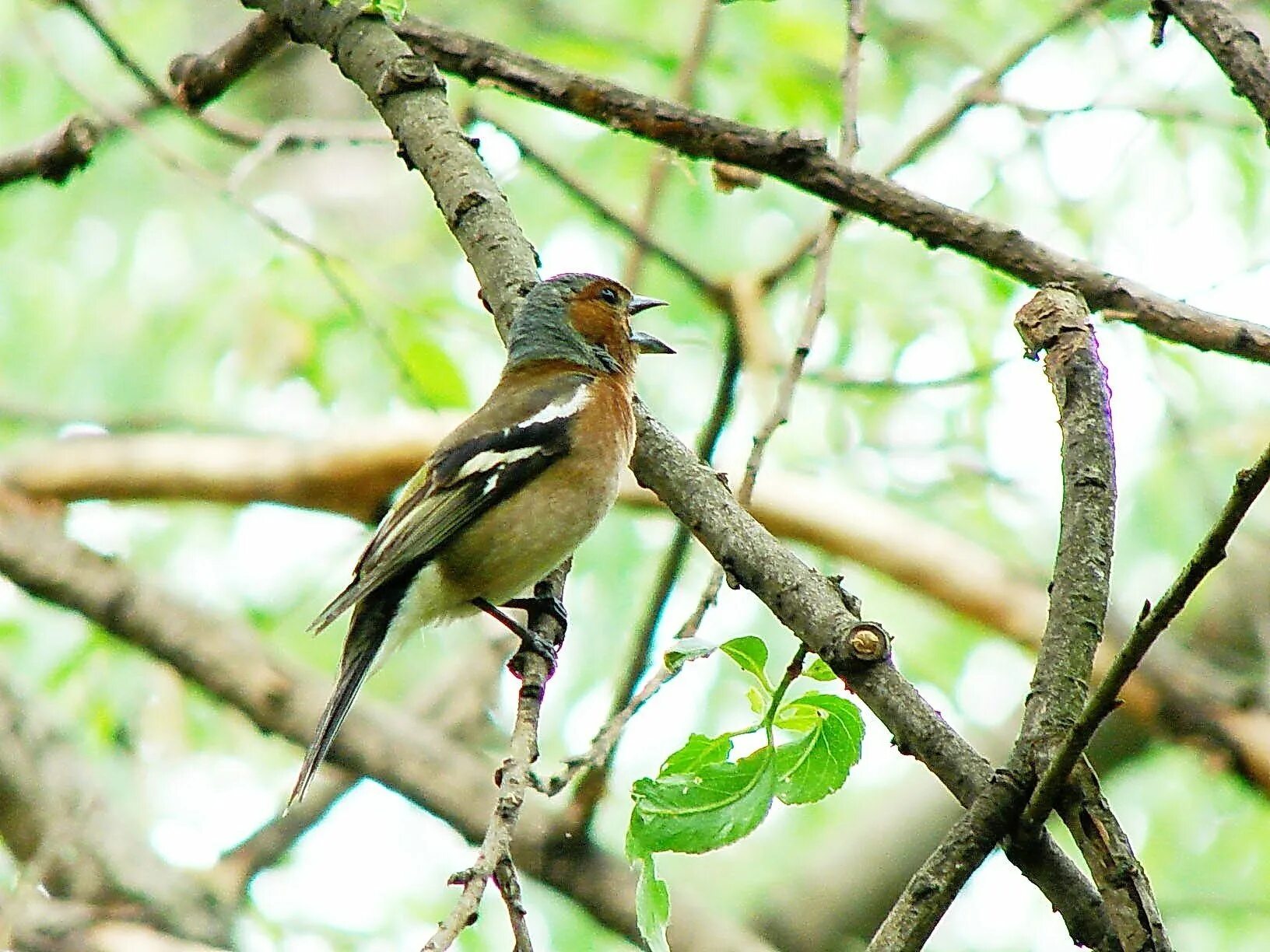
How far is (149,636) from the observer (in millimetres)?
5961

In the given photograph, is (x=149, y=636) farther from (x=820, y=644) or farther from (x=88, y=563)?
(x=820, y=644)

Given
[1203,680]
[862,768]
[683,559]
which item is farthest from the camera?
[862,768]

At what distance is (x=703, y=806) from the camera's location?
2.39 m

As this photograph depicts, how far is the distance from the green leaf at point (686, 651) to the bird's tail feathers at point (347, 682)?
1.47 metres

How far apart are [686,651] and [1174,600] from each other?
32.9 inches

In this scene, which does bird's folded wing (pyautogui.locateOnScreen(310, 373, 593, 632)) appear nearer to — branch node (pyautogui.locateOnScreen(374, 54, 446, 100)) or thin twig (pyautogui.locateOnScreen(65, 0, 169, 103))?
branch node (pyautogui.locateOnScreen(374, 54, 446, 100))

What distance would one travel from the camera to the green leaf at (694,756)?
95.0 inches

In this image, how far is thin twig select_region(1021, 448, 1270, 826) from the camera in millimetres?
1864

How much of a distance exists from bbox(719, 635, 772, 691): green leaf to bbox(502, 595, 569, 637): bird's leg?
1.51 m

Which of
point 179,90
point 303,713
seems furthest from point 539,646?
point 303,713

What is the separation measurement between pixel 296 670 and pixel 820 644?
4.00m

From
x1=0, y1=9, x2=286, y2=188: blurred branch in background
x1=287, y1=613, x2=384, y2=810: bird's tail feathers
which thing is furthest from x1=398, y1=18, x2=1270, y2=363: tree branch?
x1=287, y1=613, x2=384, y2=810: bird's tail feathers

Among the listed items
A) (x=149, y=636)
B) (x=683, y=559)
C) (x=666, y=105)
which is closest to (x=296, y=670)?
(x=149, y=636)

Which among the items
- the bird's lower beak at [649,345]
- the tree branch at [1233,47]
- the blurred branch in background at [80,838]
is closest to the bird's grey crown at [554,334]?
the bird's lower beak at [649,345]
